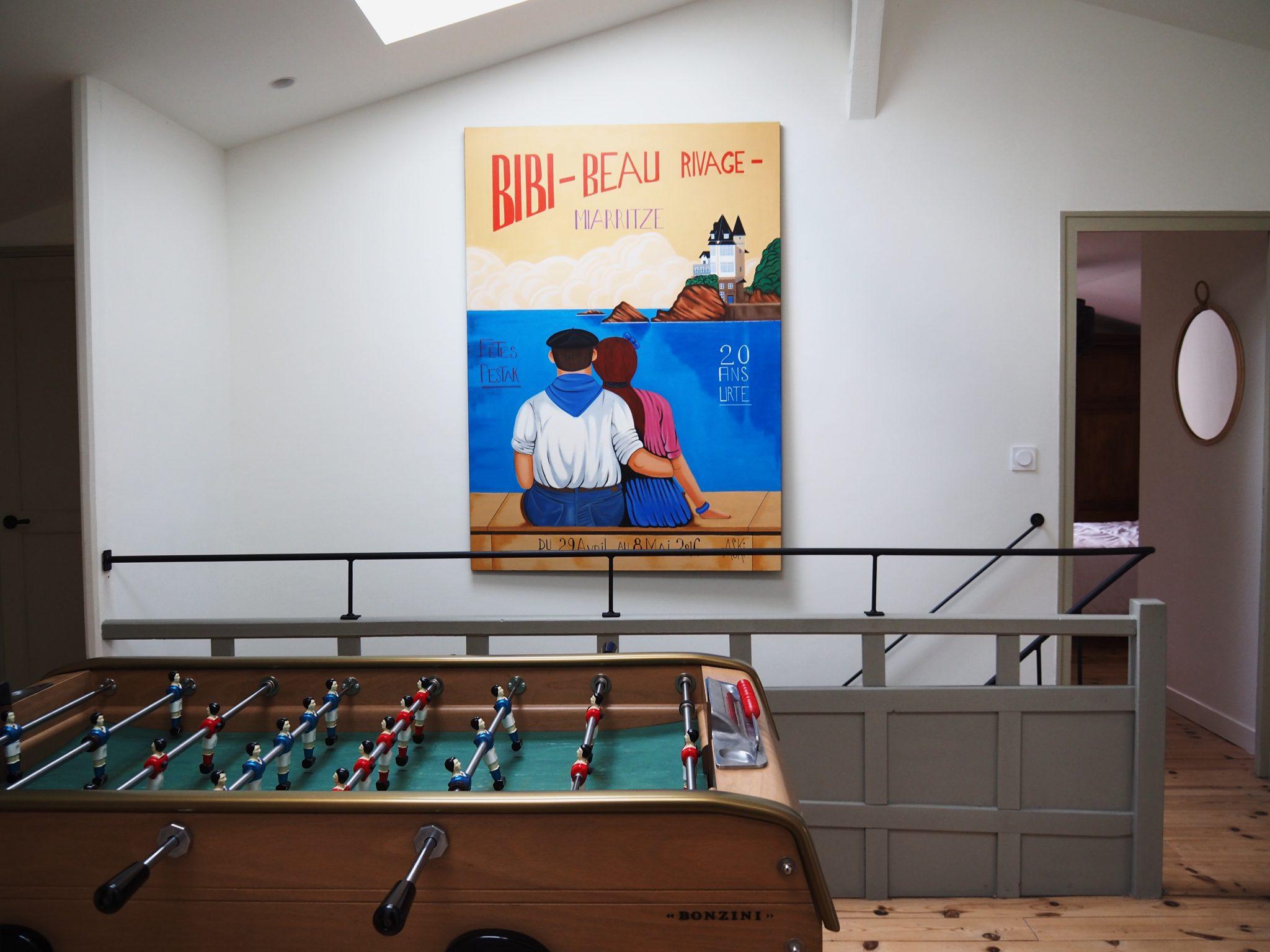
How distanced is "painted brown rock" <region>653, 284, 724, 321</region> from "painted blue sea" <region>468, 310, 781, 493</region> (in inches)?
0.9

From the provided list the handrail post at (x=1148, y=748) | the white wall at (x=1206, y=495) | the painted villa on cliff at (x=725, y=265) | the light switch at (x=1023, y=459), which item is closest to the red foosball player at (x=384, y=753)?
the handrail post at (x=1148, y=748)

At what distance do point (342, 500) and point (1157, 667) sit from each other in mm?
3070

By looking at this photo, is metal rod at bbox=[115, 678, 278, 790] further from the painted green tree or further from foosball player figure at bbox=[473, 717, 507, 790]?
the painted green tree

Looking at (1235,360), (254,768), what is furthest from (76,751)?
(1235,360)

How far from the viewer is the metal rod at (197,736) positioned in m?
1.43

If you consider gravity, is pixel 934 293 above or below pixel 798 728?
above

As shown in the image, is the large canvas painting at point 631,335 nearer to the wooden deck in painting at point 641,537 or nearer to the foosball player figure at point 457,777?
the wooden deck in painting at point 641,537

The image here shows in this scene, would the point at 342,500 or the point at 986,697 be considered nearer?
the point at 986,697

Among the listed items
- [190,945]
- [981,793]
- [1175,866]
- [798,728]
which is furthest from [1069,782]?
[190,945]

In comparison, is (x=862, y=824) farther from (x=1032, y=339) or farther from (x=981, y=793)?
(x=1032, y=339)

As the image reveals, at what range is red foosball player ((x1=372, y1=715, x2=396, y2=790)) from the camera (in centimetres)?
145

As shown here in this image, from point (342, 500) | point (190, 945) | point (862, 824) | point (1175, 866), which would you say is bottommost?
point (1175, 866)

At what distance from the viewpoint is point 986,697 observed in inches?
97.6

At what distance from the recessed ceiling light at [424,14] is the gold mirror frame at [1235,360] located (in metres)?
3.40
